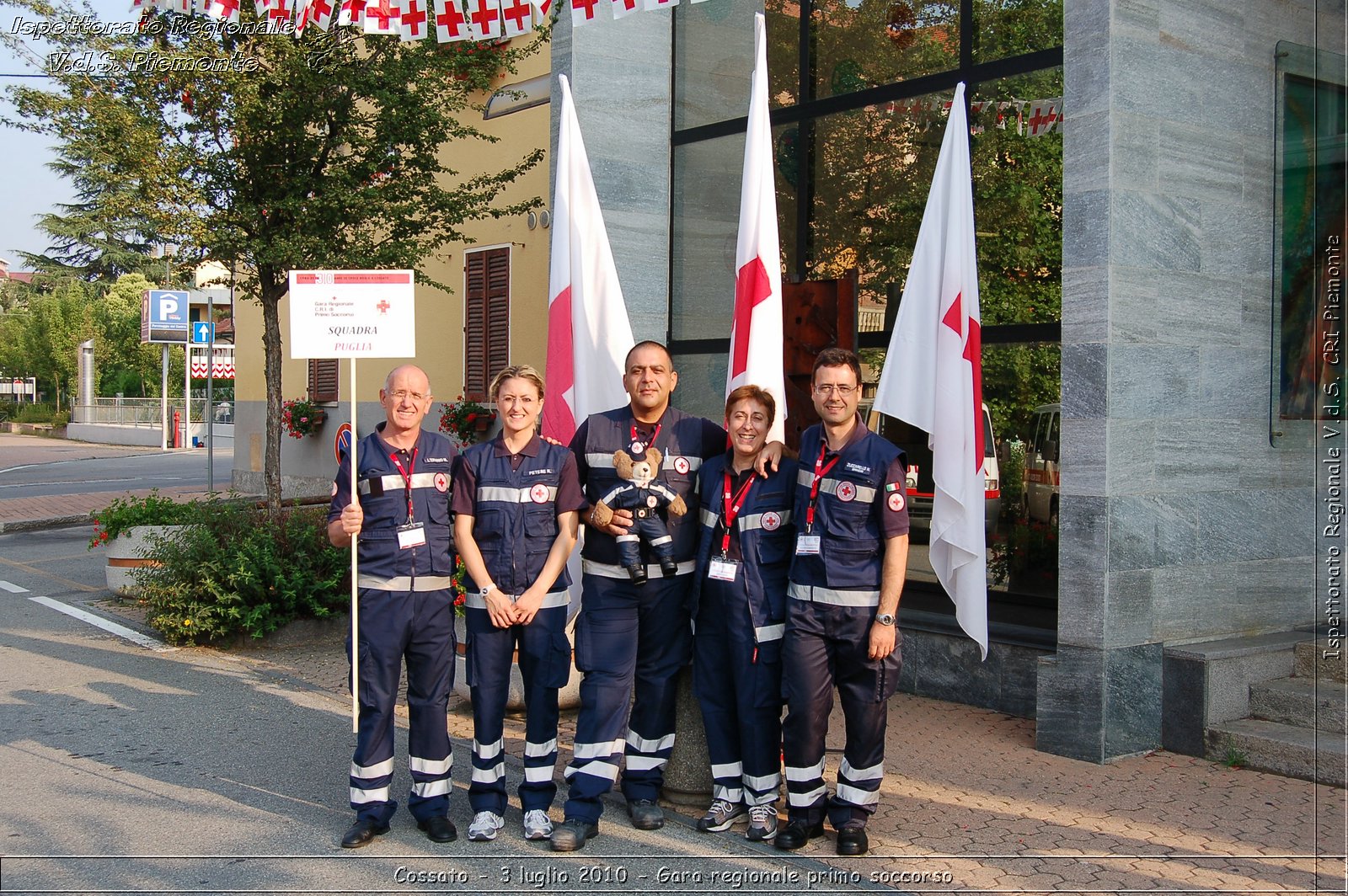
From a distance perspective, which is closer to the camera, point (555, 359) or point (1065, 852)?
point (1065, 852)

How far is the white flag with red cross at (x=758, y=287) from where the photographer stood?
6465 millimetres

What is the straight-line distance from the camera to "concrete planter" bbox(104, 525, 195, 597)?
11.2 m

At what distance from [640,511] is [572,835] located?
1416 millimetres

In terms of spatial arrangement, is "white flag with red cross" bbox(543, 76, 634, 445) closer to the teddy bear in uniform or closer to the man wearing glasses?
the teddy bear in uniform

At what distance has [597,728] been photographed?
546cm

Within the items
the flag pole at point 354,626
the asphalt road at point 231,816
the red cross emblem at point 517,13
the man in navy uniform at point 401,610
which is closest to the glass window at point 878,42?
the red cross emblem at point 517,13

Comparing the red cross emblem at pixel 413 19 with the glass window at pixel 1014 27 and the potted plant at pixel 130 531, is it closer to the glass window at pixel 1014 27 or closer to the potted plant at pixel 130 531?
the glass window at pixel 1014 27

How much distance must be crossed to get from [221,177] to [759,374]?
7402 millimetres

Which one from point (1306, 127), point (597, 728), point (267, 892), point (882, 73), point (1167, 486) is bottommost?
point (267, 892)

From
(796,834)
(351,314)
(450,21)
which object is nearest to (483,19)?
(450,21)

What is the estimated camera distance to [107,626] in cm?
1034

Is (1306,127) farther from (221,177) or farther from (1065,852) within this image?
(221,177)

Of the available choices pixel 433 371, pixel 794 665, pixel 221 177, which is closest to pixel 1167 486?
pixel 794 665

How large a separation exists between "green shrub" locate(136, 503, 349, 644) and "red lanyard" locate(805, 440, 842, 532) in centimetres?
549
